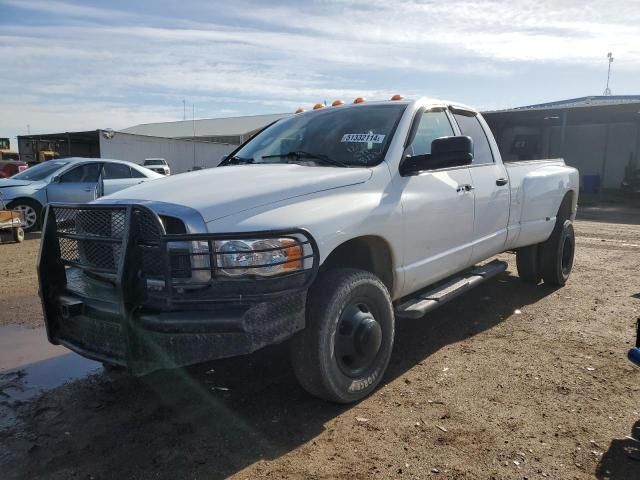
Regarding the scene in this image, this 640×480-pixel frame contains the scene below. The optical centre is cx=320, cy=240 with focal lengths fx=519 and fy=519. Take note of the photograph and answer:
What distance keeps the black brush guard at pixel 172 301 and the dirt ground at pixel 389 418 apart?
0.55 meters

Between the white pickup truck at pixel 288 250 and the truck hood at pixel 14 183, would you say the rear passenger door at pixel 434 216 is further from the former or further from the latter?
the truck hood at pixel 14 183

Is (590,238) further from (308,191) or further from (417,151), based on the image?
(308,191)

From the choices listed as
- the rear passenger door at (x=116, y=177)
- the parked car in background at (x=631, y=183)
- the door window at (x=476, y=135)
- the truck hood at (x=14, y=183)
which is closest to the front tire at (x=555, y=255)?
the door window at (x=476, y=135)

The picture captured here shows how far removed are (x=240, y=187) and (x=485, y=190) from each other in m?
2.53

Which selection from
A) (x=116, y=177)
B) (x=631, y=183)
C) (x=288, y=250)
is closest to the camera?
(x=288, y=250)

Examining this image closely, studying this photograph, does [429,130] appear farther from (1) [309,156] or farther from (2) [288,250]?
(2) [288,250]

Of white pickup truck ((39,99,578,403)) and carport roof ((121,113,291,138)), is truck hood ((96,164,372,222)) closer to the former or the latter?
white pickup truck ((39,99,578,403))

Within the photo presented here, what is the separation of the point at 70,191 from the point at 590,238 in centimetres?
1092

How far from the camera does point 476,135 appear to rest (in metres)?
5.09

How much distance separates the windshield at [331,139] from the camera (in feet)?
12.6

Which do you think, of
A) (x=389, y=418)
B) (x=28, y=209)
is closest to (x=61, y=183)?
(x=28, y=209)

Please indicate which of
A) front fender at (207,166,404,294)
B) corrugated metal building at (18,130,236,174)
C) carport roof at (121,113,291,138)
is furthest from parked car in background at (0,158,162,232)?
carport roof at (121,113,291,138)

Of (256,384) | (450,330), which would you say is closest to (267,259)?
(256,384)

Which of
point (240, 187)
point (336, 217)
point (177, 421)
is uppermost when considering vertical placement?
point (240, 187)
